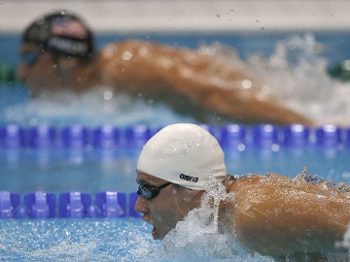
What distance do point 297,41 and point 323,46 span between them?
1.14 m

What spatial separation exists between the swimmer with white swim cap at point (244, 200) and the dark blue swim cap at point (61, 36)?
2.93 metres

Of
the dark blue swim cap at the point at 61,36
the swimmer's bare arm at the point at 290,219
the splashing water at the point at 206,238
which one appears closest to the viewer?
the swimmer's bare arm at the point at 290,219

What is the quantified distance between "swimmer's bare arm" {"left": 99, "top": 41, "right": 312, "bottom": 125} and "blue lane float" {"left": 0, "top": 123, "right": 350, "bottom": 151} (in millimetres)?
118

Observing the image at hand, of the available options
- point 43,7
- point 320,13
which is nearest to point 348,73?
point 320,13

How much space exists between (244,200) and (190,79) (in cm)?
287

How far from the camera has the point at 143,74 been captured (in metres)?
4.97

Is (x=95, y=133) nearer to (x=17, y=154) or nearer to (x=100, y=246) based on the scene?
(x=17, y=154)

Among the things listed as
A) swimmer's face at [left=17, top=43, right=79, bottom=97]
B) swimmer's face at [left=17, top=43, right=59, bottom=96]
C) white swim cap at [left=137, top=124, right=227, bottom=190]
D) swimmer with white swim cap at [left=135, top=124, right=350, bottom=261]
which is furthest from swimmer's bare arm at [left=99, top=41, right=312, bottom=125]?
white swim cap at [left=137, top=124, right=227, bottom=190]

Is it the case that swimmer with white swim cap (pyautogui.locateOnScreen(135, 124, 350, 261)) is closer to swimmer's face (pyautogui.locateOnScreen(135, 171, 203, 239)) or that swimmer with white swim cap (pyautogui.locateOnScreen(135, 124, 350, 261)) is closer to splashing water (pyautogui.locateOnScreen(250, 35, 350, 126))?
swimmer's face (pyautogui.locateOnScreen(135, 171, 203, 239))

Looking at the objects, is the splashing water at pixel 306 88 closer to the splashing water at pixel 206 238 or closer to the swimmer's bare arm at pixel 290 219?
the splashing water at pixel 206 238

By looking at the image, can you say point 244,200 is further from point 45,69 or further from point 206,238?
point 45,69

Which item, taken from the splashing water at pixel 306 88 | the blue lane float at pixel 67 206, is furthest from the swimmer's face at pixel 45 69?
the blue lane float at pixel 67 206

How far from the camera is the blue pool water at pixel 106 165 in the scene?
2.58 metres

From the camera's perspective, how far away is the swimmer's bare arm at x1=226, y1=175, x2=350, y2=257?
1930 millimetres
